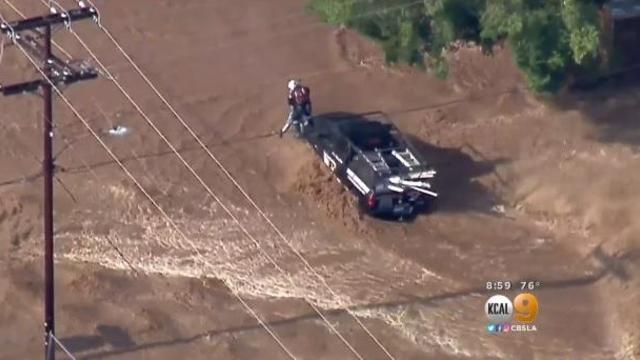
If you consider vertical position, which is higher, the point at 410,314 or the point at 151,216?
the point at 151,216

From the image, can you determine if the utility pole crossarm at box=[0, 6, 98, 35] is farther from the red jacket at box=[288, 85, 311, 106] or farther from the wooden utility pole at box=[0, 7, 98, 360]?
the red jacket at box=[288, 85, 311, 106]

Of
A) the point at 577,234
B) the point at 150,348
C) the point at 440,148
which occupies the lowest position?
the point at 150,348

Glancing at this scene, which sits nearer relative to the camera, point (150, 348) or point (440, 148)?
point (150, 348)

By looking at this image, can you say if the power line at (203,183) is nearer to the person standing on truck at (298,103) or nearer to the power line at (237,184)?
the power line at (237,184)

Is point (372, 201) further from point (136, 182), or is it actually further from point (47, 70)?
point (47, 70)

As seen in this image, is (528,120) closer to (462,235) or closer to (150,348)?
(462,235)

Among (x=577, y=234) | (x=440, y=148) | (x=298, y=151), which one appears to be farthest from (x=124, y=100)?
(x=577, y=234)

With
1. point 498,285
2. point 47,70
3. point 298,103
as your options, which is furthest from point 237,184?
point 47,70
